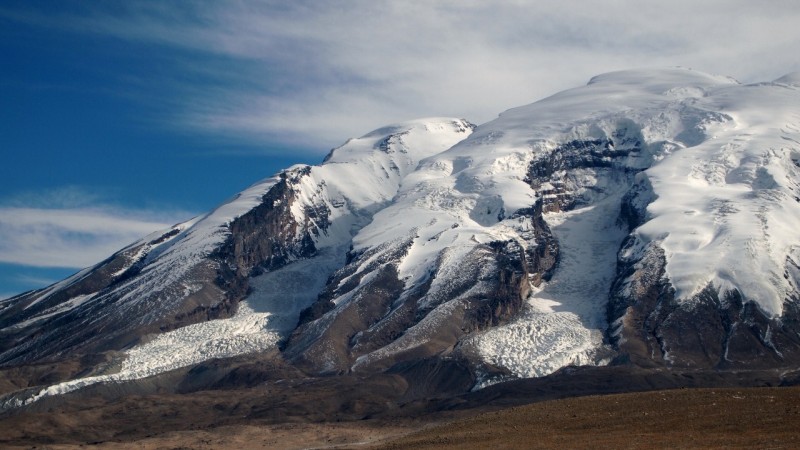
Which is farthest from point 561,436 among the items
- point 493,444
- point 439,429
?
point 439,429

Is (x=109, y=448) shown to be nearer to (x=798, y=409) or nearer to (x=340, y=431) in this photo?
(x=340, y=431)

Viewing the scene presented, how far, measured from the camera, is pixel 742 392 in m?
108

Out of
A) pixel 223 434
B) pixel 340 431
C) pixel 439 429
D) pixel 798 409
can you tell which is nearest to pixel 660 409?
pixel 798 409

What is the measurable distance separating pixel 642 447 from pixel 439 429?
36.2m

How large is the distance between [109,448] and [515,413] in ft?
325

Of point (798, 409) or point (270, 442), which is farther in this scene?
point (270, 442)

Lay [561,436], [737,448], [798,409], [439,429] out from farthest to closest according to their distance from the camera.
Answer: [439,429] < [561,436] < [798,409] < [737,448]

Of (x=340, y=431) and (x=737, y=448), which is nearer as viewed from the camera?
(x=737, y=448)

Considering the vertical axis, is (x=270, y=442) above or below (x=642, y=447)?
below

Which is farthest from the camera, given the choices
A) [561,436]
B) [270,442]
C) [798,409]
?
[270,442]

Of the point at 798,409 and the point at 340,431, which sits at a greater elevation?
the point at 798,409

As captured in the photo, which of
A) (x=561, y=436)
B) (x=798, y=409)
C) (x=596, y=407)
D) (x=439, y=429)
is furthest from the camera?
(x=439, y=429)

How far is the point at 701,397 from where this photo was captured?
353ft

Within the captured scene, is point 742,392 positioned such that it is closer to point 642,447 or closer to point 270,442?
point 642,447
